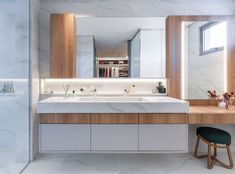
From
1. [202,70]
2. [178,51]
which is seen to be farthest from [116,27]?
[202,70]

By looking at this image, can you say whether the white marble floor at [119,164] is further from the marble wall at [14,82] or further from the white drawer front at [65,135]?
the white drawer front at [65,135]

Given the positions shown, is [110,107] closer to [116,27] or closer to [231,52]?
[116,27]

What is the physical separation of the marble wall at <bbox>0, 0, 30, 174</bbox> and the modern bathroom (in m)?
0.01

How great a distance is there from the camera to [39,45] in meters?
2.95

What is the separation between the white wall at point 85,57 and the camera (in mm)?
2904

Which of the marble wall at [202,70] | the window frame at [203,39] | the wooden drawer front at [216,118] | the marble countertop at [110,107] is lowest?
the wooden drawer front at [216,118]

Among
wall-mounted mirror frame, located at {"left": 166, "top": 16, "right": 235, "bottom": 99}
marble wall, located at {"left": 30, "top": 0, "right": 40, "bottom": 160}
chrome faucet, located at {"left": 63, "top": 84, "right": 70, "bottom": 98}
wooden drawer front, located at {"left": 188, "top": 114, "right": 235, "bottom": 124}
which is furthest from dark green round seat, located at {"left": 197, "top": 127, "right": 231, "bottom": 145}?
marble wall, located at {"left": 30, "top": 0, "right": 40, "bottom": 160}

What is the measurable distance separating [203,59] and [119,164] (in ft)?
6.05

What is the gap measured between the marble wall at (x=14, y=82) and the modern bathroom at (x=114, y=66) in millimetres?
12

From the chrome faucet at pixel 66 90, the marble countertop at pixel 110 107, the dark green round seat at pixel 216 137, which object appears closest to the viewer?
the marble countertop at pixel 110 107

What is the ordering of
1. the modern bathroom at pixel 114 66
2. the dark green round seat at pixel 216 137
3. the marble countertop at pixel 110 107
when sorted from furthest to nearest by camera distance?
the modern bathroom at pixel 114 66 → the dark green round seat at pixel 216 137 → the marble countertop at pixel 110 107

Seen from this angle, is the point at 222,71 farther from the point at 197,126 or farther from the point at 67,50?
the point at 67,50

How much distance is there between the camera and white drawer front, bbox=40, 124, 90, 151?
2.25 meters

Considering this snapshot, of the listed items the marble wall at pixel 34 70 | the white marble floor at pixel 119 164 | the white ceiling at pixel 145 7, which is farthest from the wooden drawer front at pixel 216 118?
the marble wall at pixel 34 70
